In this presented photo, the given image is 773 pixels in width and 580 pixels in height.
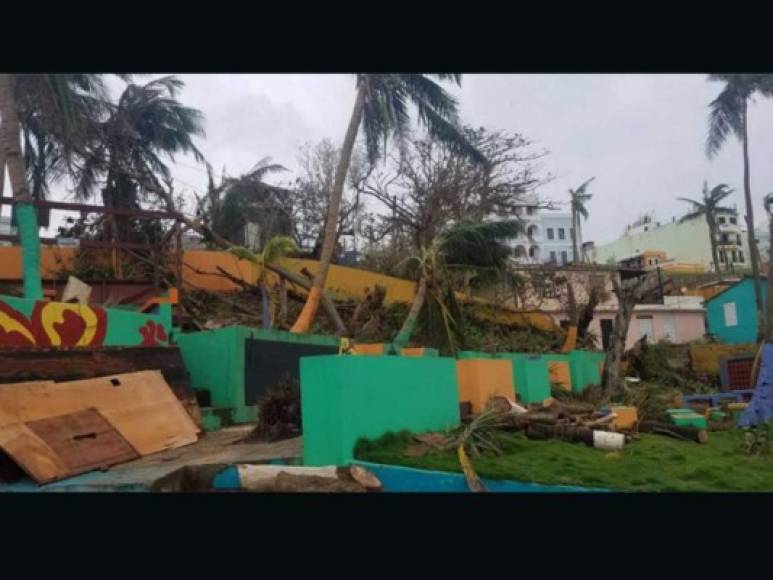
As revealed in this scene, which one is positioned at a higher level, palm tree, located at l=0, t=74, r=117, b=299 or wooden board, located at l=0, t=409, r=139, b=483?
palm tree, located at l=0, t=74, r=117, b=299

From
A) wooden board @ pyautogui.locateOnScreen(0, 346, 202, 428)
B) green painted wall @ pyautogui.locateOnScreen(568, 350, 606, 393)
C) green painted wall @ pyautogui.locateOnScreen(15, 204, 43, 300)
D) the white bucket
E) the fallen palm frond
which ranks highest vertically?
green painted wall @ pyautogui.locateOnScreen(15, 204, 43, 300)

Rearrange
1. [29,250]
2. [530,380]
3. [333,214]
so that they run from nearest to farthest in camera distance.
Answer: [530,380] → [29,250] → [333,214]

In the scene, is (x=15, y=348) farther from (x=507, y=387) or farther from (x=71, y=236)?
(x=71, y=236)

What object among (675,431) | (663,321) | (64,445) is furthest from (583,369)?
(663,321)

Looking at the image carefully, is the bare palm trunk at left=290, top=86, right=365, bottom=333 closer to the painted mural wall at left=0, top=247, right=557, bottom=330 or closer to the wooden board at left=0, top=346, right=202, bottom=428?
the painted mural wall at left=0, top=247, right=557, bottom=330

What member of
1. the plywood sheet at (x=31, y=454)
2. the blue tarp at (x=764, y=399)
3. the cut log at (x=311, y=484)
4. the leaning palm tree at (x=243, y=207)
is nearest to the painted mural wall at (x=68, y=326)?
the plywood sheet at (x=31, y=454)

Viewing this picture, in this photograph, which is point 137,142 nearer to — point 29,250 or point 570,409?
point 29,250

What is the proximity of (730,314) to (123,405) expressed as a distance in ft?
84.9

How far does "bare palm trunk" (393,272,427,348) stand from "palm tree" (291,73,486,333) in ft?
13.7

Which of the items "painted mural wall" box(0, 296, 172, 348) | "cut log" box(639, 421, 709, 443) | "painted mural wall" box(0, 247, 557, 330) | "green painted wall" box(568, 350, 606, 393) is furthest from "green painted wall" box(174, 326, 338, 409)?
"green painted wall" box(568, 350, 606, 393)

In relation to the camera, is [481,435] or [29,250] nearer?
[481,435]

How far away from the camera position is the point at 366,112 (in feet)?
51.5

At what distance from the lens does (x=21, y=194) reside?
1150 centimetres

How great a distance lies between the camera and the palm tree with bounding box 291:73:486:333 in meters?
15.3
